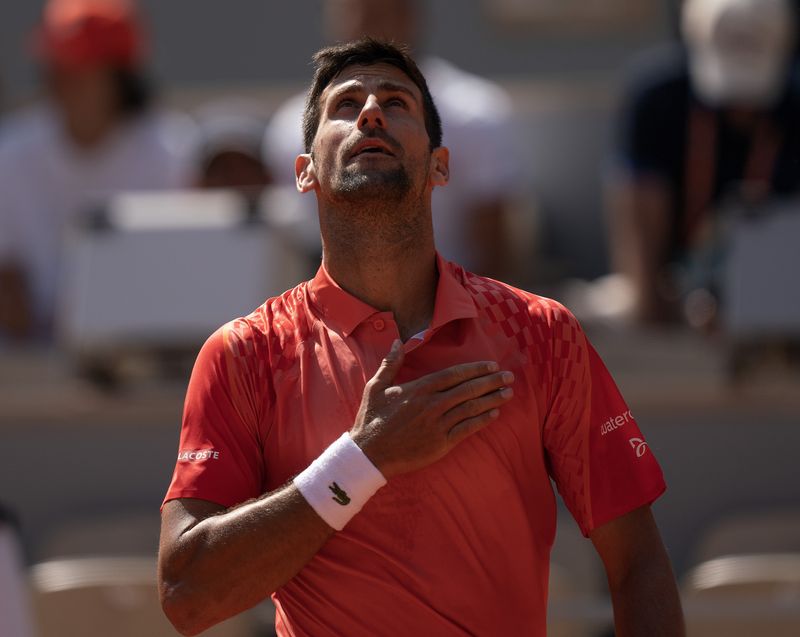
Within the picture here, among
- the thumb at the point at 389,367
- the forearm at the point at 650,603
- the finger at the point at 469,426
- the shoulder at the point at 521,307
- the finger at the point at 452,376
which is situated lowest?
the forearm at the point at 650,603

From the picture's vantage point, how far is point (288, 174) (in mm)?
5668

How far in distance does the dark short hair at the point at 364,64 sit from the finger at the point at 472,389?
1.64ft

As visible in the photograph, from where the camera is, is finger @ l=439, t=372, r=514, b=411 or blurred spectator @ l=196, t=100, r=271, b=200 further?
blurred spectator @ l=196, t=100, r=271, b=200

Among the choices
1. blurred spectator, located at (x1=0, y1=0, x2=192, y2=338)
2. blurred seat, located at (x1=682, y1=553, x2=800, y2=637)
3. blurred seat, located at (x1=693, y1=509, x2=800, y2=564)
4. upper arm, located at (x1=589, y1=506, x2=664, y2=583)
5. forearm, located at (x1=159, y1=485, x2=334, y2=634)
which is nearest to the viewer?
forearm, located at (x1=159, y1=485, x2=334, y2=634)

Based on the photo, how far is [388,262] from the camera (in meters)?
2.63

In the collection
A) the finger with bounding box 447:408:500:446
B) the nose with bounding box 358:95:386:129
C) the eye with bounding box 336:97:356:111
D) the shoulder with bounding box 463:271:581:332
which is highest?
the eye with bounding box 336:97:356:111

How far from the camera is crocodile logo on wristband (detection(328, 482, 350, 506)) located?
2.39m

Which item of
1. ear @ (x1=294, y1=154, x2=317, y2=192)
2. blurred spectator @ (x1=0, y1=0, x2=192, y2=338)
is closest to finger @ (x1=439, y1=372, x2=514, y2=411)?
ear @ (x1=294, y1=154, x2=317, y2=192)

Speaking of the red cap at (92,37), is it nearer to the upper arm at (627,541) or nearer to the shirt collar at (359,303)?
the shirt collar at (359,303)

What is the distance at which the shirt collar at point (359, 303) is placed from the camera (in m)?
2.60

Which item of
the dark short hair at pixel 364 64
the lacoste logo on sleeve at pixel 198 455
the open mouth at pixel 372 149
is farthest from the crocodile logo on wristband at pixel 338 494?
the dark short hair at pixel 364 64

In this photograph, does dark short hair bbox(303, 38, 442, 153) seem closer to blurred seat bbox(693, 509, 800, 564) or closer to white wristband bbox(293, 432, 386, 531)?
white wristband bbox(293, 432, 386, 531)

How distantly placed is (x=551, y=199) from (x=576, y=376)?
4.38 m

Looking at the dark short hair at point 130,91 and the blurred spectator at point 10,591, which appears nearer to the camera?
the blurred spectator at point 10,591
